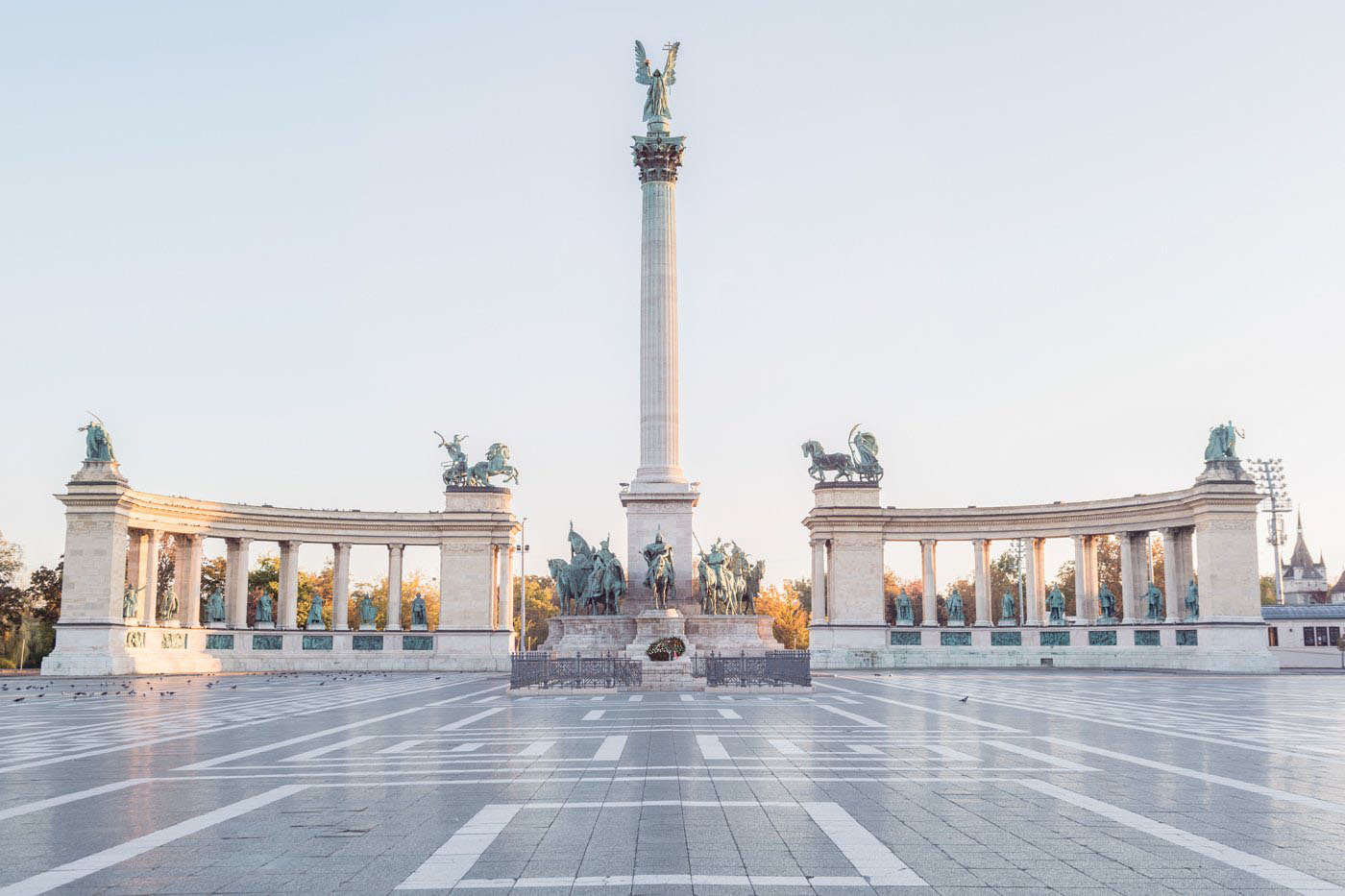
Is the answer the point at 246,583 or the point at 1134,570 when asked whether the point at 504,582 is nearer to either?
the point at 246,583

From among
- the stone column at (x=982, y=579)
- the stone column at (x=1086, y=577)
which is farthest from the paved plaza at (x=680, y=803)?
the stone column at (x=982, y=579)

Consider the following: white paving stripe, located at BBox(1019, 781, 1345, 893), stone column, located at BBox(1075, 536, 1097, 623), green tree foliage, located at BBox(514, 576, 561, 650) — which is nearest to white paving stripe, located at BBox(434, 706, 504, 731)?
white paving stripe, located at BBox(1019, 781, 1345, 893)

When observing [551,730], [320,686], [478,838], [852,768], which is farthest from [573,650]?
[478,838]

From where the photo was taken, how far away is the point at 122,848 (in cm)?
1245

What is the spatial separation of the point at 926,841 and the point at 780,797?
11.9ft

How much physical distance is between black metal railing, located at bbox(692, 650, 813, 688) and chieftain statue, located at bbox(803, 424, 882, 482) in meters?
37.9

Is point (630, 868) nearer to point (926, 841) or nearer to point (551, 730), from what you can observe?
point (926, 841)

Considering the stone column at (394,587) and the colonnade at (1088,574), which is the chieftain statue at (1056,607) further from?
the stone column at (394,587)

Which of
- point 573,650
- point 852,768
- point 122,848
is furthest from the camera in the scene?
point 573,650

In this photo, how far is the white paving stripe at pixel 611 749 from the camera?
822 inches

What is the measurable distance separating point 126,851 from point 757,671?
36.1 m

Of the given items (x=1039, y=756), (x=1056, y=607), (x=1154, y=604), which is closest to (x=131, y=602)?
(x=1056, y=607)

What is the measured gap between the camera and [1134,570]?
267 feet

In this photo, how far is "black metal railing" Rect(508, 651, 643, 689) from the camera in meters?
45.1
